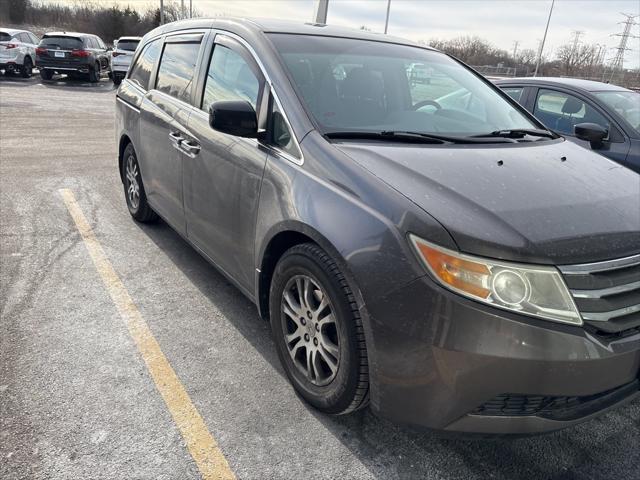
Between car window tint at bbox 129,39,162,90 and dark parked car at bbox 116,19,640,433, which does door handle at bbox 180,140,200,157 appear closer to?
dark parked car at bbox 116,19,640,433

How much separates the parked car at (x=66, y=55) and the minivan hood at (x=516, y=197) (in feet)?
66.3

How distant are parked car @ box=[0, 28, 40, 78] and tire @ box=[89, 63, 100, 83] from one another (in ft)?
7.85

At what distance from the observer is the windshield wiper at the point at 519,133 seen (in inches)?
115

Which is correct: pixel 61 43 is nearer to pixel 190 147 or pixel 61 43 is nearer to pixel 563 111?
pixel 563 111

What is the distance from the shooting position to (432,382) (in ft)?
6.22

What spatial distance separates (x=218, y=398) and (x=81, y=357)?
2.79ft

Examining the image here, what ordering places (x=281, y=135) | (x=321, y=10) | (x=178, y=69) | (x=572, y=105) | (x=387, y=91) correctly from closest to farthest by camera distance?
(x=281, y=135), (x=387, y=91), (x=178, y=69), (x=572, y=105), (x=321, y=10)

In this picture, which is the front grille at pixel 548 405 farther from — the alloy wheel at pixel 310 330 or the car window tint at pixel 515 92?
the car window tint at pixel 515 92

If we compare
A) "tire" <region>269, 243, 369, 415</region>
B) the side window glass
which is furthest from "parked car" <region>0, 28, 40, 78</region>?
"tire" <region>269, 243, 369, 415</region>

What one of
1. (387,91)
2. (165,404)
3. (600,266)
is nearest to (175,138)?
(387,91)

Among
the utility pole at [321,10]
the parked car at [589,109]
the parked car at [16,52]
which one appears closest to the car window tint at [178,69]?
the parked car at [589,109]

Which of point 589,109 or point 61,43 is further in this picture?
point 61,43

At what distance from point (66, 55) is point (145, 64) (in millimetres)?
17150

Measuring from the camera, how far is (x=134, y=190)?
487 centimetres
